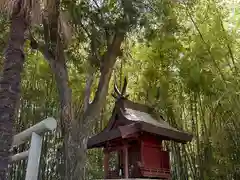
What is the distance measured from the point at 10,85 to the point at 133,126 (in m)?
1.46

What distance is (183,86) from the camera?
5.07 meters

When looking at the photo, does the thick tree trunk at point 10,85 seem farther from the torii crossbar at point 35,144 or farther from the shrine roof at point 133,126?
the shrine roof at point 133,126

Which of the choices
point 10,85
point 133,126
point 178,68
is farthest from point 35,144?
point 178,68

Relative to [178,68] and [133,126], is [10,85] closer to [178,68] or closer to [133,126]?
[133,126]

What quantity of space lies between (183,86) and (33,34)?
2.58 meters

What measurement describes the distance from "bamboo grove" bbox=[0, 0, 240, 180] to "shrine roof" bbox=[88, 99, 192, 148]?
0.43 meters

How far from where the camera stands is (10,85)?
9.21 feet

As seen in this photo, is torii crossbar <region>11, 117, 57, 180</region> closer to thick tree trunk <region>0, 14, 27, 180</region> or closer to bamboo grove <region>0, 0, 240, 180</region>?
thick tree trunk <region>0, 14, 27, 180</region>

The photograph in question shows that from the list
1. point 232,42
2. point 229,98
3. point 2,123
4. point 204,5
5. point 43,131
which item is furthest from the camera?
point 204,5

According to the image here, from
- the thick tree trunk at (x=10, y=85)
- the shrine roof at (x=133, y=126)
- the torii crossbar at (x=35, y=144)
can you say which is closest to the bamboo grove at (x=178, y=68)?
the shrine roof at (x=133, y=126)

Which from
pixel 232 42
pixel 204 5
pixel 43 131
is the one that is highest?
pixel 204 5

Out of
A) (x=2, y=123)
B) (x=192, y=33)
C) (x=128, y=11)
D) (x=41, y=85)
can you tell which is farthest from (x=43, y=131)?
(x=41, y=85)

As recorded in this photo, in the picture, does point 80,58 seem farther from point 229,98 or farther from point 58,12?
point 229,98

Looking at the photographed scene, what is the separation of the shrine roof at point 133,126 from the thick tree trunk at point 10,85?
1.33 m
